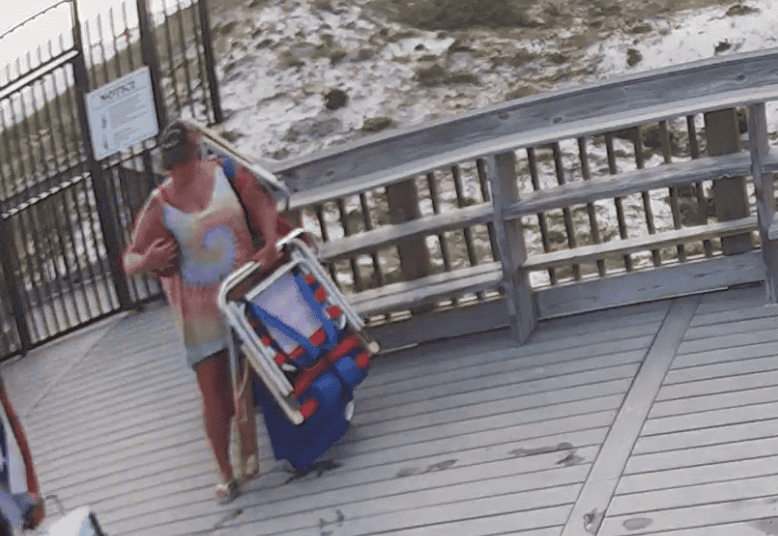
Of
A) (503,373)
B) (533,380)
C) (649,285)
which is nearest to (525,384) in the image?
(533,380)

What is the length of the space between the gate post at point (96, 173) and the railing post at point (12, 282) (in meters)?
0.96

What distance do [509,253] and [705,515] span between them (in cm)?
206

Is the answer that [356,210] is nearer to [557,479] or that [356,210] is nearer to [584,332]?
[584,332]

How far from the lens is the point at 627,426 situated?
459cm

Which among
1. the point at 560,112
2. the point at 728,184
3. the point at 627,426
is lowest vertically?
the point at 627,426

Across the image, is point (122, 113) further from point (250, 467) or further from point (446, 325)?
point (250, 467)

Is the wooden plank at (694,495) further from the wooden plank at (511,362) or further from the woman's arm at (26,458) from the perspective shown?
the woman's arm at (26,458)

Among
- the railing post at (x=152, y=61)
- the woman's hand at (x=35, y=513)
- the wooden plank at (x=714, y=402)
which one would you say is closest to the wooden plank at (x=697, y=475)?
the wooden plank at (x=714, y=402)

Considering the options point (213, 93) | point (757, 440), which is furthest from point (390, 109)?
point (757, 440)

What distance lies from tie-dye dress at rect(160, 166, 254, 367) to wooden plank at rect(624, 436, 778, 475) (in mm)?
1891

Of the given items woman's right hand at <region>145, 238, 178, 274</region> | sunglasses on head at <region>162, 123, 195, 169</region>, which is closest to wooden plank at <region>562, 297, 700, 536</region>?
woman's right hand at <region>145, 238, 178, 274</region>

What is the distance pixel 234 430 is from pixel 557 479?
1502 mm

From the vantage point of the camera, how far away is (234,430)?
510cm

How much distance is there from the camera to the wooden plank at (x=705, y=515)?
12.4 feet
